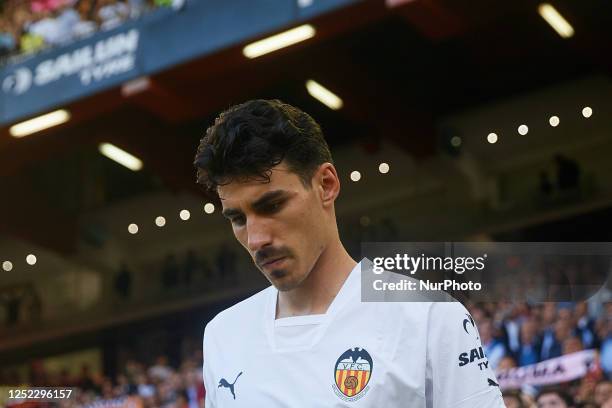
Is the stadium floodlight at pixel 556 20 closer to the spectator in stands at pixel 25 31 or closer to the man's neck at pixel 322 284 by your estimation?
the spectator in stands at pixel 25 31

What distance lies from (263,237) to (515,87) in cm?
1129

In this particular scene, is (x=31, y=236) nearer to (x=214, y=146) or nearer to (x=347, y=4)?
(x=347, y=4)

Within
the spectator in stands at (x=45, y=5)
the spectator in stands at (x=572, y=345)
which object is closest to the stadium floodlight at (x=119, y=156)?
the spectator in stands at (x=45, y=5)

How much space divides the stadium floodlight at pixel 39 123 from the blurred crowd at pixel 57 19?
2.54ft

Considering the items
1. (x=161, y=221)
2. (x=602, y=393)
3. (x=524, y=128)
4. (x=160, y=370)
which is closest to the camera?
(x=602, y=393)

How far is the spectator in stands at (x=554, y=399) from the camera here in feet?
22.0

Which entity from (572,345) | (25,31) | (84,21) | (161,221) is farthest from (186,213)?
(572,345)

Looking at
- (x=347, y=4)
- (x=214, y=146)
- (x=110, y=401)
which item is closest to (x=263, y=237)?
(x=214, y=146)

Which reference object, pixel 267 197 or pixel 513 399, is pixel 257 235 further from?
pixel 513 399

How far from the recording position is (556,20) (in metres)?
11.3

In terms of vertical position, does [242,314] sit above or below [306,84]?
below

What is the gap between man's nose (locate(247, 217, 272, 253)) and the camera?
2.17 meters

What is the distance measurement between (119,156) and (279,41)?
4341 mm

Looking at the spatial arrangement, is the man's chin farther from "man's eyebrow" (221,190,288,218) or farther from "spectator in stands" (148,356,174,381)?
"spectator in stands" (148,356,174,381)
